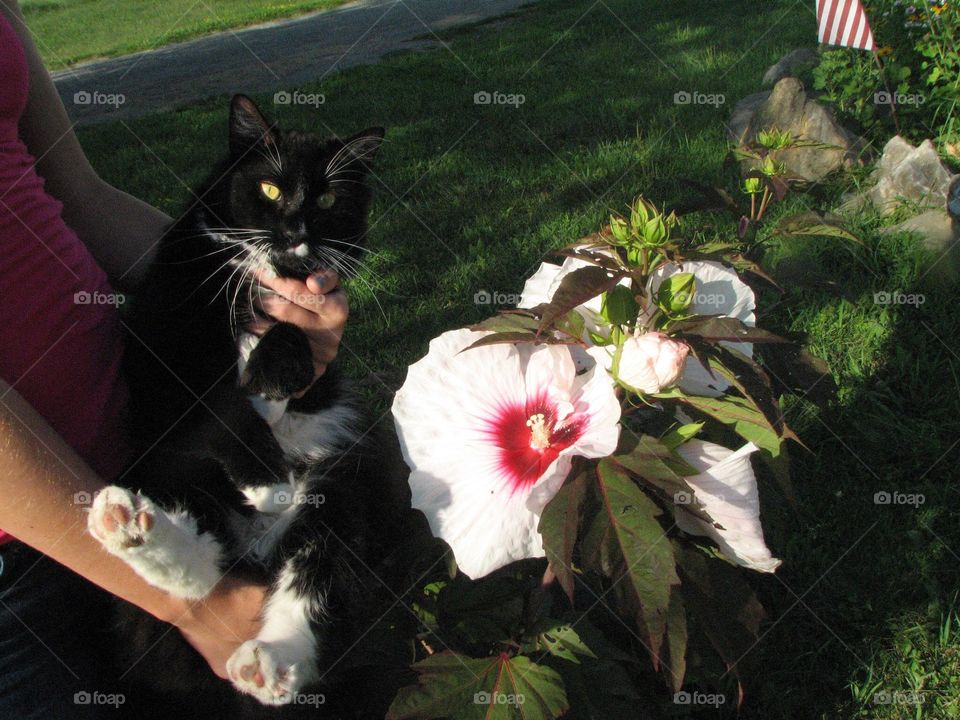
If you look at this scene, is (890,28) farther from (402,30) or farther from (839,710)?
(402,30)

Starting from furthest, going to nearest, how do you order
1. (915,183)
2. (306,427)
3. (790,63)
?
(790,63) → (915,183) → (306,427)

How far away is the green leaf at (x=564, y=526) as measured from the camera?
837mm

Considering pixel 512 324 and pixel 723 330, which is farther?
pixel 512 324

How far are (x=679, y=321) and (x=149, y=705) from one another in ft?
4.52

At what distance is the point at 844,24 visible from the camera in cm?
399

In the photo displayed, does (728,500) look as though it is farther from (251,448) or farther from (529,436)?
(251,448)

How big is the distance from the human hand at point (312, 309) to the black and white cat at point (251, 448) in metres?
0.04

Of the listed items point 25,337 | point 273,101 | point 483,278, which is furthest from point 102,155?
point 25,337

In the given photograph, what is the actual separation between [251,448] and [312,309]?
34 cm

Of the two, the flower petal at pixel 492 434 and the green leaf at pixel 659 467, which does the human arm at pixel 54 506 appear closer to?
the flower petal at pixel 492 434

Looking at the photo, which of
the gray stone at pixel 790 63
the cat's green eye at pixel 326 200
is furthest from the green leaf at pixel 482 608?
the gray stone at pixel 790 63

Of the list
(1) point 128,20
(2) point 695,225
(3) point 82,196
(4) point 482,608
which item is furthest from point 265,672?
(1) point 128,20

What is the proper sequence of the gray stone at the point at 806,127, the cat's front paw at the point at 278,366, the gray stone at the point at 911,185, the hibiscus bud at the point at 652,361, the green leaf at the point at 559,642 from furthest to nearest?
1. the gray stone at the point at 806,127
2. the gray stone at the point at 911,185
3. the cat's front paw at the point at 278,366
4. the green leaf at the point at 559,642
5. the hibiscus bud at the point at 652,361

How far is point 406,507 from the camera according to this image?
5.58ft
